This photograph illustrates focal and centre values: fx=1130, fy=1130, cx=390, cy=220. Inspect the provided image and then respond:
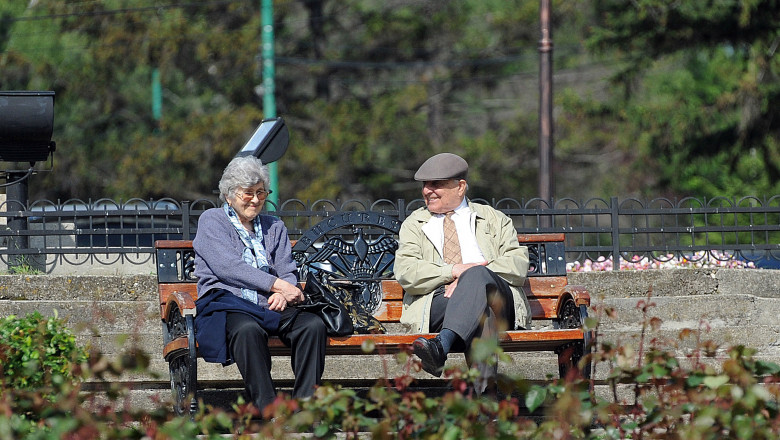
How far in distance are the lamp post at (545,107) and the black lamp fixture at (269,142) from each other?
19.7 feet

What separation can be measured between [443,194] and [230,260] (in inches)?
49.4

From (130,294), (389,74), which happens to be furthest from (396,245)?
(389,74)

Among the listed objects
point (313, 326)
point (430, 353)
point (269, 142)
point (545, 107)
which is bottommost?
point (430, 353)

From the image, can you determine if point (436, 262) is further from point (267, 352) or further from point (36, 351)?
point (36, 351)

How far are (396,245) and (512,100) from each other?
23.8 meters

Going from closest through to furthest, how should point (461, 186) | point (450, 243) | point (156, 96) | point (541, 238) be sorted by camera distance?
point (450, 243) → point (461, 186) → point (541, 238) → point (156, 96)

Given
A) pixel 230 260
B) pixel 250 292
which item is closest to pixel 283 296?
pixel 250 292

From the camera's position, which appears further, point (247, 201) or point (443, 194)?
point (443, 194)

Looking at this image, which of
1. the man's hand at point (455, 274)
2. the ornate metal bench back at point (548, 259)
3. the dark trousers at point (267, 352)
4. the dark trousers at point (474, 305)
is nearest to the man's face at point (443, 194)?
the man's hand at point (455, 274)

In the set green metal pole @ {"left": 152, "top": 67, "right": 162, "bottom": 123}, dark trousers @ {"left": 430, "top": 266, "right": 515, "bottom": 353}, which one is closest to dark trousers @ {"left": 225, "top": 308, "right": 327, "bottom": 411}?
dark trousers @ {"left": 430, "top": 266, "right": 515, "bottom": 353}

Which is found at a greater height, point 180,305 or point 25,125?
point 25,125

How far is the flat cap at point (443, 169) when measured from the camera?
19.8 ft

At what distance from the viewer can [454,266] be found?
5.77 meters

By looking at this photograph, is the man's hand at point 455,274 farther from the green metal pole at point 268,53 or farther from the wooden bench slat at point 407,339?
the green metal pole at point 268,53
